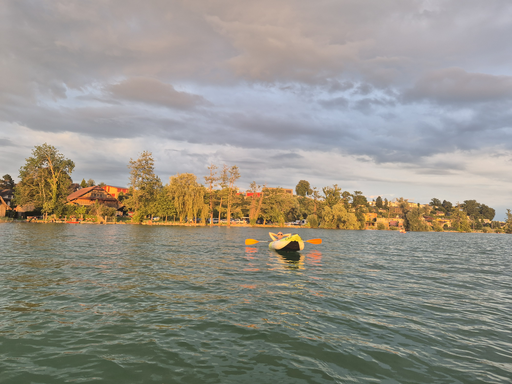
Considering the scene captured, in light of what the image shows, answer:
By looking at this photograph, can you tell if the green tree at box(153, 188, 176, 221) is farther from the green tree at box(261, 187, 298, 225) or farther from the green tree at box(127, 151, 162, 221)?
the green tree at box(261, 187, 298, 225)

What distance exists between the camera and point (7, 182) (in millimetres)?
98812

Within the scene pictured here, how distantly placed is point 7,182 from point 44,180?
161 ft

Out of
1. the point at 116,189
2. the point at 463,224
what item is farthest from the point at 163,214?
the point at 463,224

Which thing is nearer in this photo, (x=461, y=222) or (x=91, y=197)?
(x=91, y=197)

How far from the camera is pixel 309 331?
26.1 feet

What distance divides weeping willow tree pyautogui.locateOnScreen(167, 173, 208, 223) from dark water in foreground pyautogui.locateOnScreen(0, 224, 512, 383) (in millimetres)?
55064

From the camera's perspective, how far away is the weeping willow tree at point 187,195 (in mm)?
70562

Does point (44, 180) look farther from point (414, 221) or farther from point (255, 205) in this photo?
point (414, 221)

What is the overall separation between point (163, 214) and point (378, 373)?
7347 centimetres

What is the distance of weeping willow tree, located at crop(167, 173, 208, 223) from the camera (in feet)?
232

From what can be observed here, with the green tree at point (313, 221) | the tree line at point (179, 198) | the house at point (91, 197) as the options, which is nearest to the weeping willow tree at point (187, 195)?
the tree line at point (179, 198)

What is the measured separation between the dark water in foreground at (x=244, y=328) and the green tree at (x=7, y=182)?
108358 mm

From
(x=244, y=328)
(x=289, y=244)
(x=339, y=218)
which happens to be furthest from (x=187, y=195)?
(x=244, y=328)

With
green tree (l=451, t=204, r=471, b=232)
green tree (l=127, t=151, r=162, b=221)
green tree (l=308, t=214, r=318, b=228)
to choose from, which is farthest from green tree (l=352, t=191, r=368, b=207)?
green tree (l=127, t=151, r=162, b=221)
